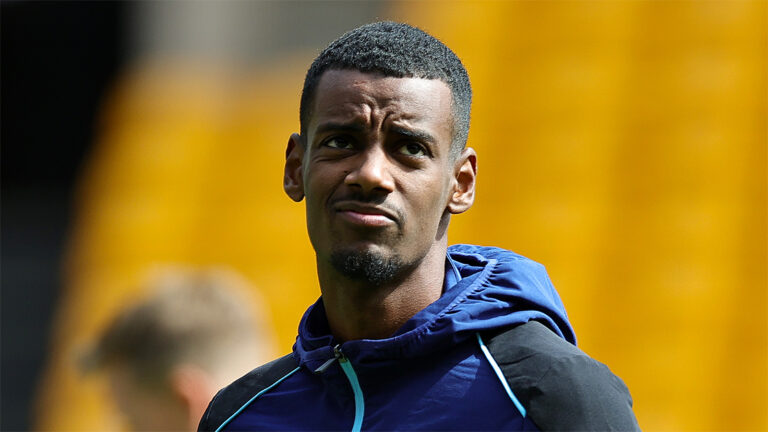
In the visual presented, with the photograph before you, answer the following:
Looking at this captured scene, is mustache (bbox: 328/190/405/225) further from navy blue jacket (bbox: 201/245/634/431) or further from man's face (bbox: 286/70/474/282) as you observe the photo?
navy blue jacket (bbox: 201/245/634/431)

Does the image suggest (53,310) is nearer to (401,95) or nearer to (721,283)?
(721,283)

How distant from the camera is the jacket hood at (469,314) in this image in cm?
201

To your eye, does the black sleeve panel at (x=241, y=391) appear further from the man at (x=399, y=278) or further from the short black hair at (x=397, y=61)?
the short black hair at (x=397, y=61)

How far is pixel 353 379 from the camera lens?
2.09 metres

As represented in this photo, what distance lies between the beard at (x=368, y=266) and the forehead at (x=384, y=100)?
0.26m

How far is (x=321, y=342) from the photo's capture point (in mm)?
2223

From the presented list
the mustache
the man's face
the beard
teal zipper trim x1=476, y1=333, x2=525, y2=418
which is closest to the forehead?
the man's face

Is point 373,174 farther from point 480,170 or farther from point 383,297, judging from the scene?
point 480,170

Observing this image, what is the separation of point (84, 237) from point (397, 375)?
6.77 metres

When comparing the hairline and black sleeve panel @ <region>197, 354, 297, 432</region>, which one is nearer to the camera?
the hairline

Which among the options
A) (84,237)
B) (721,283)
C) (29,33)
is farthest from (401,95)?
(29,33)

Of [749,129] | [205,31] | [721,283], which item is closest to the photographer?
[721,283]

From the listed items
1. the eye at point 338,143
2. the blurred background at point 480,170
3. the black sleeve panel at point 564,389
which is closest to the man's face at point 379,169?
the eye at point 338,143

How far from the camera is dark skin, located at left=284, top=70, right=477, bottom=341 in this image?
6.72 feet
